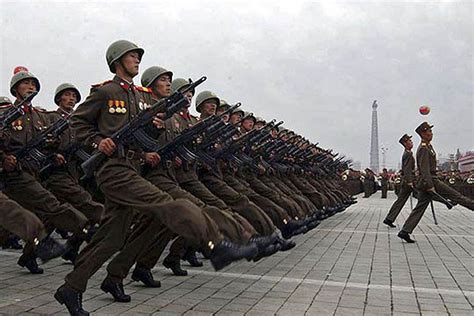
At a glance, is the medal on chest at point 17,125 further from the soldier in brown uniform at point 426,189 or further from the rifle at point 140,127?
the soldier in brown uniform at point 426,189

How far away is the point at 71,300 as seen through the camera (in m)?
4.30

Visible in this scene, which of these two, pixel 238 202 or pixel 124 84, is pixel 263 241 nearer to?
pixel 238 202

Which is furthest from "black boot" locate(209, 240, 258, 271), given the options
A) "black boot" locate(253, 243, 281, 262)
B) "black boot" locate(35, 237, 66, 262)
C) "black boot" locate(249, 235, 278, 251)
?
"black boot" locate(35, 237, 66, 262)

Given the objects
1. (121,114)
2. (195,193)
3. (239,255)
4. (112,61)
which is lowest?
(239,255)

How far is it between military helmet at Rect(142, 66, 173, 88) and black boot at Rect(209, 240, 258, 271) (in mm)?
2186

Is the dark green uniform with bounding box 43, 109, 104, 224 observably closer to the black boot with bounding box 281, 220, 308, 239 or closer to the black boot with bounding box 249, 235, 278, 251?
the black boot with bounding box 249, 235, 278, 251

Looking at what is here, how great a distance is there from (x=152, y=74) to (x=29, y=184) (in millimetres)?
1731

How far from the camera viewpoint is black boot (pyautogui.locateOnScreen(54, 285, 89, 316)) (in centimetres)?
427

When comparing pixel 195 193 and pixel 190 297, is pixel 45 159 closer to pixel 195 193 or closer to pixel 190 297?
pixel 195 193

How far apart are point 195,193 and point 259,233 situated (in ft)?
2.55

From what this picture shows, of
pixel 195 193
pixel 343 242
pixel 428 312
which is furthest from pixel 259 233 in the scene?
pixel 343 242

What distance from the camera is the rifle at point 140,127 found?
4.58 m

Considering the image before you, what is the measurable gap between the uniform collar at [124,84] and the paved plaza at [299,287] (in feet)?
6.09

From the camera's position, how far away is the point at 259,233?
5887 mm
